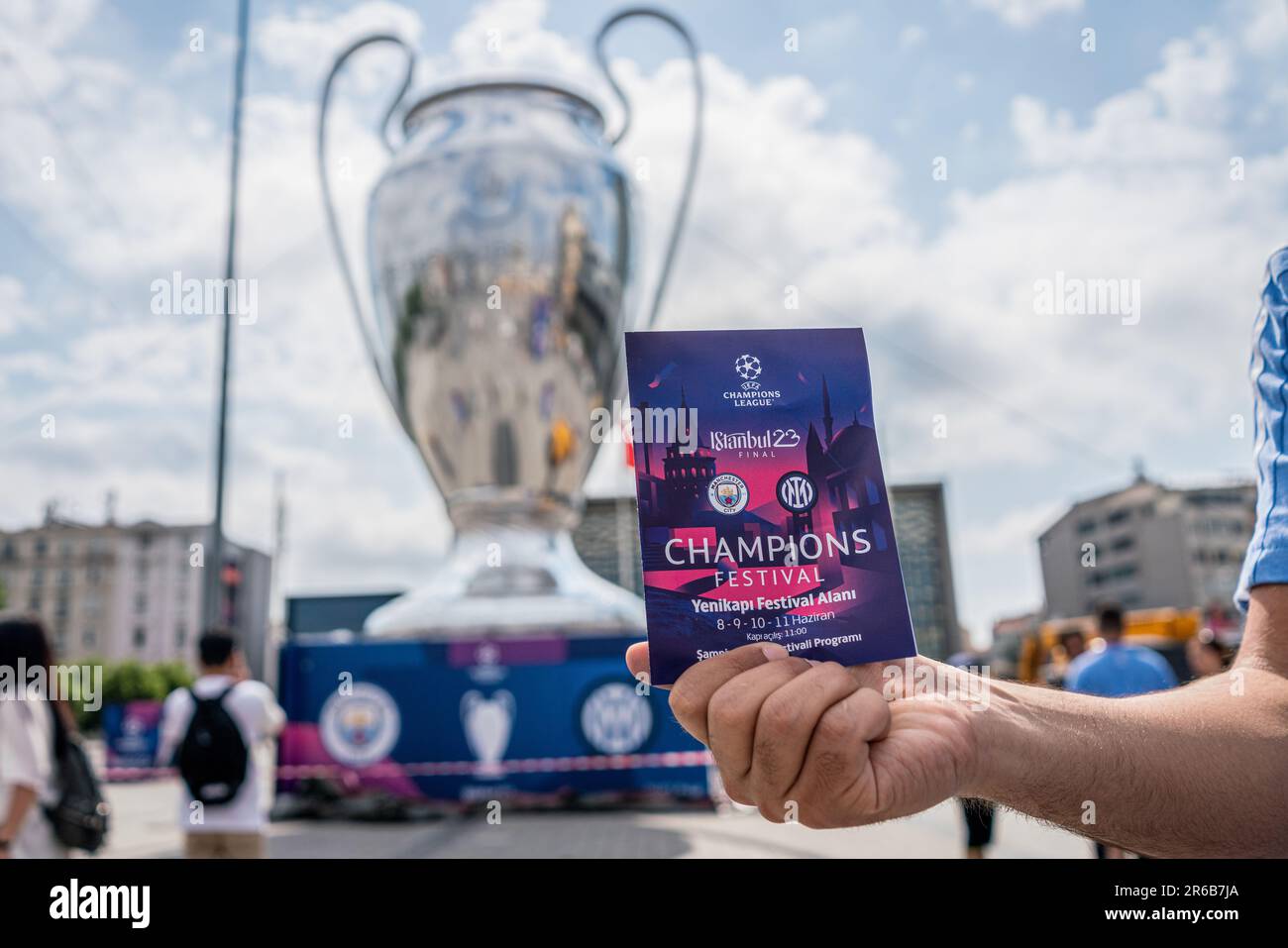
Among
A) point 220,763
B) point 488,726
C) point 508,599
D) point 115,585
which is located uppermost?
point 115,585

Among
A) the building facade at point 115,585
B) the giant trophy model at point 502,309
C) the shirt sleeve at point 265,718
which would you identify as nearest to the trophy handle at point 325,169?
the giant trophy model at point 502,309

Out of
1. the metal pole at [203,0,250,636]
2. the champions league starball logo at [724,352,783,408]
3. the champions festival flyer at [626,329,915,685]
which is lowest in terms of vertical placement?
the champions festival flyer at [626,329,915,685]

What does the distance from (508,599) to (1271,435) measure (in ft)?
27.6

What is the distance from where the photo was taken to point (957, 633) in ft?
170

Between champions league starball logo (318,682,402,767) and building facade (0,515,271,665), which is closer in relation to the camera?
champions league starball logo (318,682,402,767)

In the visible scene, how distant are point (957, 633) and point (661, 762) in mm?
45838

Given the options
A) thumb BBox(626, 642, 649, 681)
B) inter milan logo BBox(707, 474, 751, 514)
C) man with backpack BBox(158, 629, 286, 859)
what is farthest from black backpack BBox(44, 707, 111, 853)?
inter milan logo BBox(707, 474, 751, 514)

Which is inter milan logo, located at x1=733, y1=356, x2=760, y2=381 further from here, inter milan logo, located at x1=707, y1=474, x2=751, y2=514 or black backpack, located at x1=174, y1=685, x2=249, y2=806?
black backpack, located at x1=174, y1=685, x2=249, y2=806

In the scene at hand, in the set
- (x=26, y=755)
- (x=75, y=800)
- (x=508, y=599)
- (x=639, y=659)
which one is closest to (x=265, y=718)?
(x=75, y=800)

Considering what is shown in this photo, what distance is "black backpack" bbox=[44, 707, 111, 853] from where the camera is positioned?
3.30 m

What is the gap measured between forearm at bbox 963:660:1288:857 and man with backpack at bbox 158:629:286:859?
4.07 meters

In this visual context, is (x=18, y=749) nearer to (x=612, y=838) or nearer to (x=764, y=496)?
(x=764, y=496)

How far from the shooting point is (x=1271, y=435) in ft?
4.92
